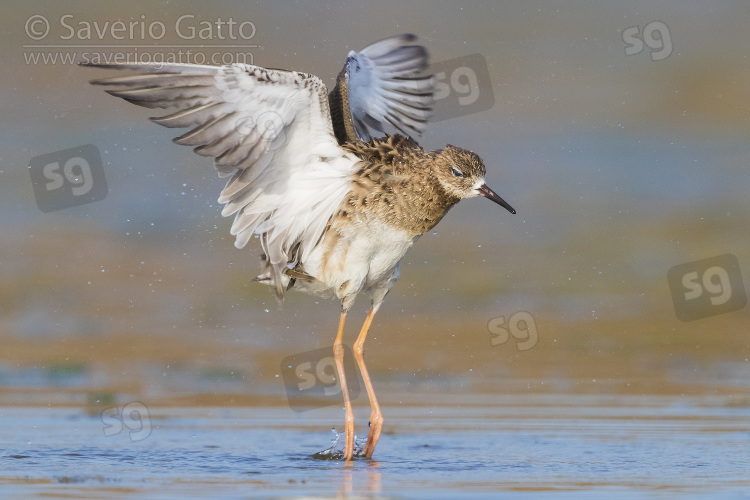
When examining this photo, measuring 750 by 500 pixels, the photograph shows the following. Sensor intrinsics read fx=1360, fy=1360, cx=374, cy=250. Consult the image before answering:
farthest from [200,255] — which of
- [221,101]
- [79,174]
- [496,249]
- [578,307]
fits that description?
[221,101]

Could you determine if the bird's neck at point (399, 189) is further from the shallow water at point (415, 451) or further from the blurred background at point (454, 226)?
the blurred background at point (454, 226)

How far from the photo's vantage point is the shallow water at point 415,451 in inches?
280

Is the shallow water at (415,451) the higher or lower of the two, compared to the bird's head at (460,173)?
lower

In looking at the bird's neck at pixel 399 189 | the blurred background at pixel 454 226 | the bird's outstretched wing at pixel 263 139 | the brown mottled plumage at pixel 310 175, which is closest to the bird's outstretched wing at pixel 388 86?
the brown mottled plumage at pixel 310 175

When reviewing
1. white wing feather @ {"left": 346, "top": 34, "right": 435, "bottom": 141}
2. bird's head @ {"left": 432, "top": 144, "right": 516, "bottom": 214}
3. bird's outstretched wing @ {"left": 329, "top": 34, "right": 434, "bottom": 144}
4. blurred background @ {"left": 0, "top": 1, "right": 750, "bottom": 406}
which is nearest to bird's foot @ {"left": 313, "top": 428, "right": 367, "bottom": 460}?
blurred background @ {"left": 0, "top": 1, "right": 750, "bottom": 406}

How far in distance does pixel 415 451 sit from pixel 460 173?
5.88ft

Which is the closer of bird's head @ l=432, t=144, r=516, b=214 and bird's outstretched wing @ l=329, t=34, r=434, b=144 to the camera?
bird's head @ l=432, t=144, r=516, b=214

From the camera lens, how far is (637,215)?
15.0m

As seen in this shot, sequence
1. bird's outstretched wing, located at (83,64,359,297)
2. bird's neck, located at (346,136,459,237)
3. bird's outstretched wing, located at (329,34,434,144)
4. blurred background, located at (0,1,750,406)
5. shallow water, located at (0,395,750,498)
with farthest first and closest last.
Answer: blurred background, located at (0,1,750,406) → bird's outstretched wing, located at (329,34,434,144) → bird's neck, located at (346,136,459,237) → bird's outstretched wing, located at (83,64,359,297) → shallow water, located at (0,395,750,498)

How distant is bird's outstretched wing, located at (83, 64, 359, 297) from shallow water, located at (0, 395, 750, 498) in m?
1.18

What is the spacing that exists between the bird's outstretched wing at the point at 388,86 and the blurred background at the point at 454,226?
6.75 feet

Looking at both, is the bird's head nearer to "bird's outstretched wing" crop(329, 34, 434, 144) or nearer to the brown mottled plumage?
the brown mottled plumage

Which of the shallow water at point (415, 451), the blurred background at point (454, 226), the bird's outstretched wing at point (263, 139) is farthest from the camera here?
the blurred background at point (454, 226)

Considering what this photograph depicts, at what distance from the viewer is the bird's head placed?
28.6 feet
